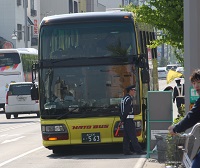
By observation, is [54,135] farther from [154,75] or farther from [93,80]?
[154,75]

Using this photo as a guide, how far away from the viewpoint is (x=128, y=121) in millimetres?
19000

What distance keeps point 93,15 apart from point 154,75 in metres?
6.88

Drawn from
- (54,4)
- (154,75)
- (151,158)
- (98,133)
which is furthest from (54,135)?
(54,4)

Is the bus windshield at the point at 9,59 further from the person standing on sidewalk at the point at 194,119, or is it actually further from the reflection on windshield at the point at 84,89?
the person standing on sidewalk at the point at 194,119

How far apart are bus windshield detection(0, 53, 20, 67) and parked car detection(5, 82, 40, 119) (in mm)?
7377

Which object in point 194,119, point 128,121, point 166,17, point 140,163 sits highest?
point 166,17

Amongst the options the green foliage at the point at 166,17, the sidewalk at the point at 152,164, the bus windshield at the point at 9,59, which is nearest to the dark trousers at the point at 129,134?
the sidewalk at the point at 152,164

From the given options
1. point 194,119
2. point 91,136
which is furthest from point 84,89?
point 194,119

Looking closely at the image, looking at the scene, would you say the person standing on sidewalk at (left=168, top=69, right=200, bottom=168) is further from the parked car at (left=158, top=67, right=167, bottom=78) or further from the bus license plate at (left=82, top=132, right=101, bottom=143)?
the parked car at (left=158, top=67, right=167, bottom=78)

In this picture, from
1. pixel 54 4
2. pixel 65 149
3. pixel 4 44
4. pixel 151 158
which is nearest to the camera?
pixel 151 158

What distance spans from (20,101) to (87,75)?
20798mm

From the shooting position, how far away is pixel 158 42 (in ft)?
64.8

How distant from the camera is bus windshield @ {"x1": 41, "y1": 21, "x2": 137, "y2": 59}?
1970 centimetres

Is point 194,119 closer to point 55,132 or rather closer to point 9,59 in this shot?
point 55,132
